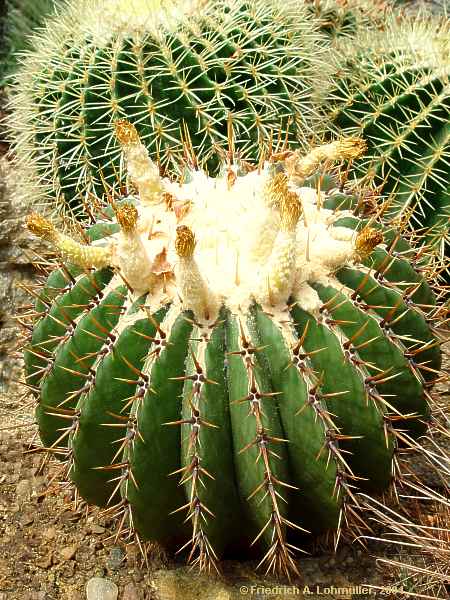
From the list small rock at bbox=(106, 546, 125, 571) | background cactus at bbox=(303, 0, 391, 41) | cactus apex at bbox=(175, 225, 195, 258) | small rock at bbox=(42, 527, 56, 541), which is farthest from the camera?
background cactus at bbox=(303, 0, 391, 41)

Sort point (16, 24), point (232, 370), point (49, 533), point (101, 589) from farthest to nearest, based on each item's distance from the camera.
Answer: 1. point (16, 24)
2. point (49, 533)
3. point (101, 589)
4. point (232, 370)

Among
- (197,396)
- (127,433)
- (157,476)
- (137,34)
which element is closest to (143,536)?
(157,476)

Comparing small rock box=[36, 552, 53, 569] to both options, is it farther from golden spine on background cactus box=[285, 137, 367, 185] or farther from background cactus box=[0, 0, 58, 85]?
background cactus box=[0, 0, 58, 85]

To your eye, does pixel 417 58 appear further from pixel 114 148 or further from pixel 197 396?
pixel 197 396

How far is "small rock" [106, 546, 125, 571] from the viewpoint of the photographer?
2.16 metres

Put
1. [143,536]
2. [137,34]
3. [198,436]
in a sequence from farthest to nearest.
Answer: [137,34] → [143,536] → [198,436]

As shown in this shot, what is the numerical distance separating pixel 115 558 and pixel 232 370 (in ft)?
2.60

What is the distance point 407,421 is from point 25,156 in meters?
2.34

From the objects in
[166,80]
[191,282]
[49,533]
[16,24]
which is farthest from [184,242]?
[16,24]

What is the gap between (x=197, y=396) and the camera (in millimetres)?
1759

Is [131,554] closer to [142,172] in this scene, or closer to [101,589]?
[101,589]

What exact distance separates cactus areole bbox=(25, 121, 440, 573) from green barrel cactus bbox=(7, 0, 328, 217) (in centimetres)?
109

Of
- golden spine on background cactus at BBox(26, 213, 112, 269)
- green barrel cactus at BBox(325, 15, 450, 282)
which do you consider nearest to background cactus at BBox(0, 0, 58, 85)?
green barrel cactus at BBox(325, 15, 450, 282)

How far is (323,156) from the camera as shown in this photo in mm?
2221
